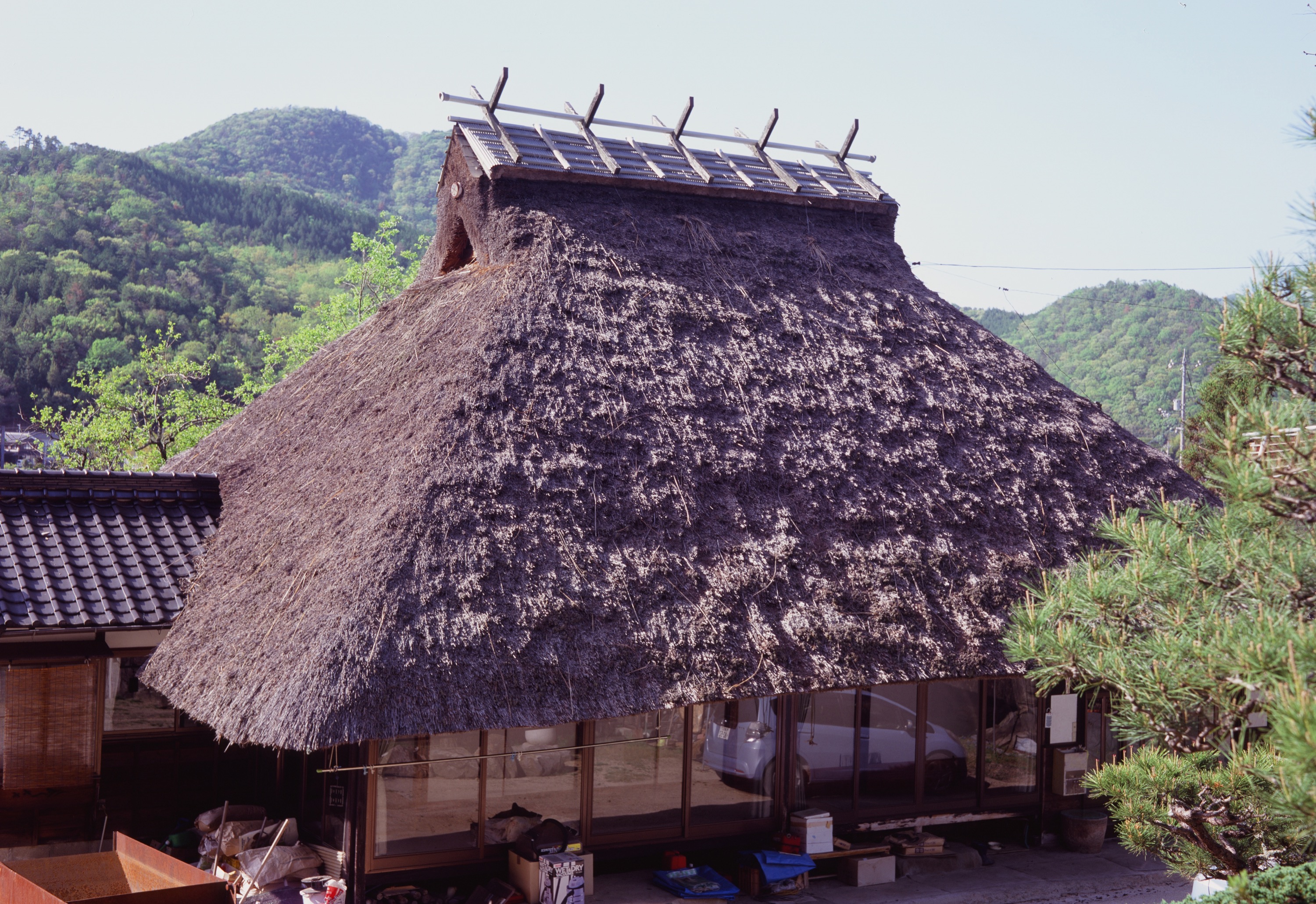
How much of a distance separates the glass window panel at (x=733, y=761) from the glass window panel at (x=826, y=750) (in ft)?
1.00

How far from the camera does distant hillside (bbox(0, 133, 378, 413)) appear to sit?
1270 inches

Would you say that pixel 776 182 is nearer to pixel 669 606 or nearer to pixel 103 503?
pixel 669 606

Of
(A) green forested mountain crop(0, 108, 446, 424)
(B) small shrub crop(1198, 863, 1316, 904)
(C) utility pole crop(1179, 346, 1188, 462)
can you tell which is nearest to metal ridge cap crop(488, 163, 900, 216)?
(B) small shrub crop(1198, 863, 1316, 904)

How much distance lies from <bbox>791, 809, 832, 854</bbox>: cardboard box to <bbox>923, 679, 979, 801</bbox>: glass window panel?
1238mm

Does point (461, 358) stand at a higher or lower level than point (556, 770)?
higher

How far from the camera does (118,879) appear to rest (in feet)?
23.2

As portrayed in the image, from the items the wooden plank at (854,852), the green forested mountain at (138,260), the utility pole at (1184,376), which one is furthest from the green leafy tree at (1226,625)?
the utility pole at (1184,376)

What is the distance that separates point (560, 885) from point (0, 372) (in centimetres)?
3325

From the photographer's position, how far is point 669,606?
6836 millimetres

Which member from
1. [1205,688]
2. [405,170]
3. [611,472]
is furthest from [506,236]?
[405,170]

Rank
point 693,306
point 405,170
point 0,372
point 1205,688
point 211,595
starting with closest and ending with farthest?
point 1205,688
point 211,595
point 693,306
point 0,372
point 405,170

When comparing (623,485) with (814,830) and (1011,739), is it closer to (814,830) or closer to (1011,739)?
(814,830)

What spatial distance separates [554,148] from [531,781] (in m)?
6.22

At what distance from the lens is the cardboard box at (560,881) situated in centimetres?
705
